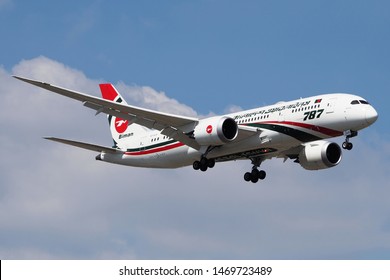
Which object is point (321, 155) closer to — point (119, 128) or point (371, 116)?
point (371, 116)

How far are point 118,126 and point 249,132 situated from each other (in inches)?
538

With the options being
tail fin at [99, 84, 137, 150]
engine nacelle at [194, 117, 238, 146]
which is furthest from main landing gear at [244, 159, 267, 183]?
tail fin at [99, 84, 137, 150]

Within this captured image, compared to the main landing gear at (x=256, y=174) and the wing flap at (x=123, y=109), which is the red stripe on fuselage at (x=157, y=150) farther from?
the main landing gear at (x=256, y=174)

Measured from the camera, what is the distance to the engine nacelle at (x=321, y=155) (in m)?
50.2

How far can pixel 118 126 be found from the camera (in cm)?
5816

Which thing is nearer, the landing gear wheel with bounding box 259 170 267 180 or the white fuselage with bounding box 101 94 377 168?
the white fuselage with bounding box 101 94 377 168

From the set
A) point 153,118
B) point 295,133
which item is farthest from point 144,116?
point 295,133

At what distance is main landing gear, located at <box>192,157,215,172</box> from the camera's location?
160 feet

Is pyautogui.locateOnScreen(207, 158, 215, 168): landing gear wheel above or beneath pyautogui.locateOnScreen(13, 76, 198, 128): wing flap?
beneath

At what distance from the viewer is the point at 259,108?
48.5 meters

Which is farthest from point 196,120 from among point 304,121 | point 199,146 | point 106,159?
point 106,159

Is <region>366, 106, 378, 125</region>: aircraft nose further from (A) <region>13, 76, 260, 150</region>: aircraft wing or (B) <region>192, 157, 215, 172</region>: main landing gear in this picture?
(B) <region>192, 157, 215, 172</region>: main landing gear

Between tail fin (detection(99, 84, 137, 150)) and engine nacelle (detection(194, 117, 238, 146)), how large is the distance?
737cm

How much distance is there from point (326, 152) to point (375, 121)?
6.26 m
